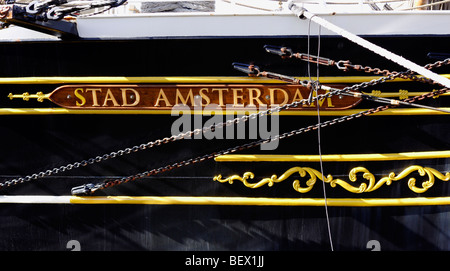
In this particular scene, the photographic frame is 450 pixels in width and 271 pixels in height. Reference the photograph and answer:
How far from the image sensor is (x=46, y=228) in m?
3.48

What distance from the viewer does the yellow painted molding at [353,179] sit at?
10.6 feet

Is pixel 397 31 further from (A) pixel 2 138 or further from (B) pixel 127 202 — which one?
(A) pixel 2 138

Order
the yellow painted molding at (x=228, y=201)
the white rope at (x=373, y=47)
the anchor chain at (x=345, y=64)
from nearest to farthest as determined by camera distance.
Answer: the white rope at (x=373, y=47) < the anchor chain at (x=345, y=64) < the yellow painted molding at (x=228, y=201)

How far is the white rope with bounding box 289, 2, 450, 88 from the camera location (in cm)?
254

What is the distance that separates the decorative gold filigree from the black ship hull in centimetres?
1

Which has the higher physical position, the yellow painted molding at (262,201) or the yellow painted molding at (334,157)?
the yellow painted molding at (334,157)

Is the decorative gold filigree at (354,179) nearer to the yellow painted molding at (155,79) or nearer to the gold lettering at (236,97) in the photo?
the gold lettering at (236,97)

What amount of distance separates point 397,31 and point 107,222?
92.7 inches

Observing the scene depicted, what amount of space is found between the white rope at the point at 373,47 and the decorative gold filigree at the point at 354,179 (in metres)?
0.83

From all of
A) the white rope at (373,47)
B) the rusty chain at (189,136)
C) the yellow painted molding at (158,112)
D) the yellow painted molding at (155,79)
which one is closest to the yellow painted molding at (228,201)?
the rusty chain at (189,136)

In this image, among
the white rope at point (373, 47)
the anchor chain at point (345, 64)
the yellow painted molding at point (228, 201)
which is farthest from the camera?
the yellow painted molding at point (228, 201)

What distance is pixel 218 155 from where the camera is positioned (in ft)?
10.8
